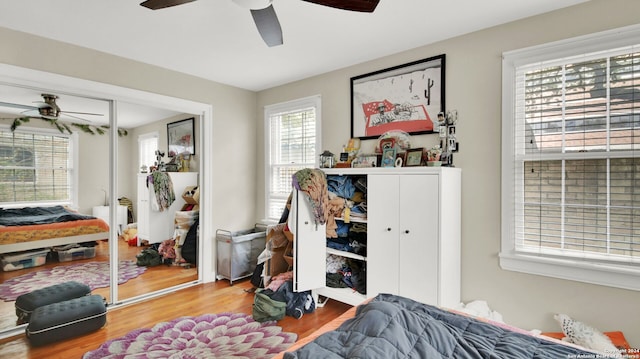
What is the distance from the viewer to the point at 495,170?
98.8 inches

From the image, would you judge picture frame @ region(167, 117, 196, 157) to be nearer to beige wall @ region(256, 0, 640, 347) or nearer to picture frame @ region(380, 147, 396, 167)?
picture frame @ region(380, 147, 396, 167)

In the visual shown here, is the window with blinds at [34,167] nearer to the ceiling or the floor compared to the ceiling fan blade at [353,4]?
nearer to the floor

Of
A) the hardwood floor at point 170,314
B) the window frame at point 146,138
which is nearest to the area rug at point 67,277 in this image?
the hardwood floor at point 170,314

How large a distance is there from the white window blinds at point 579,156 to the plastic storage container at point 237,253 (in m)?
2.90

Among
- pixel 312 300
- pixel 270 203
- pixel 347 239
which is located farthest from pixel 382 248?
pixel 270 203

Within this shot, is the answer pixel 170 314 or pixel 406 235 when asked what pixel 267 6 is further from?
pixel 170 314

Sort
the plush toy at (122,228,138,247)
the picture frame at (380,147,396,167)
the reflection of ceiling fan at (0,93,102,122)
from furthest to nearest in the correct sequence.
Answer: the plush toy at (122,228,138,247) < the picture frame at (380,147,396,167) < the reflection of ceiling fan at (0,93,102,122)

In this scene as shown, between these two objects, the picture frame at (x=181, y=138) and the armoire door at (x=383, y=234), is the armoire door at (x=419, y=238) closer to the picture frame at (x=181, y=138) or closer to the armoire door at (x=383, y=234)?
the armoire door at (x=383, y=234)

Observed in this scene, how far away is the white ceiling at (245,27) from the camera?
2248 millimetres

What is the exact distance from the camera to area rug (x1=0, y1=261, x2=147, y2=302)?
8.76 feet

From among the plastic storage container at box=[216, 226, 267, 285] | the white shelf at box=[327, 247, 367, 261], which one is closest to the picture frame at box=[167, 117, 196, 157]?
the plastic storage container at box=[216, 226, 267, 285]

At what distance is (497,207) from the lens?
8.20 feet

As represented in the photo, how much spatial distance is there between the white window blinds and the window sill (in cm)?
6

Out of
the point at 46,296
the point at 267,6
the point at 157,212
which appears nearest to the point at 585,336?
the point at 267,6
